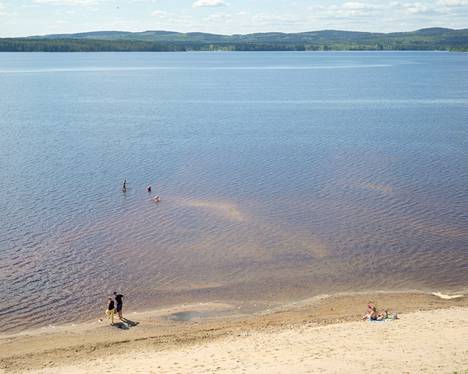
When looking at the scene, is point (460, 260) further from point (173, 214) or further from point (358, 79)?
point (358, 79)

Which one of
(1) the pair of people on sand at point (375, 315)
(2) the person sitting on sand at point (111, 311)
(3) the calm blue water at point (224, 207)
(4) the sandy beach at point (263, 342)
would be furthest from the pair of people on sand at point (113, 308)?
(1) the pair of people on sand at point (375, 315)

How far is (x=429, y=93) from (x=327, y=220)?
98.4 m

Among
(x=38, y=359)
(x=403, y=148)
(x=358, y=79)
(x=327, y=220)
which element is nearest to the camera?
(x=38, y=359)

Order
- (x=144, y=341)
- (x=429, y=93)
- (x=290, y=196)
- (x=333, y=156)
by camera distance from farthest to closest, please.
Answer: (x=429, y=93)
(x=333, y=156)
(x=290, y=196)
(x=144, y=341)

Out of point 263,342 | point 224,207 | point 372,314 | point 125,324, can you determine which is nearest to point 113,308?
point 125,324

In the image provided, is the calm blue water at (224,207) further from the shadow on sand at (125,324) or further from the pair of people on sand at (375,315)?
the pair of people on sand at (375,315)

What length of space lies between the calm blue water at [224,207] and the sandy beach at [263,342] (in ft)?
8.13

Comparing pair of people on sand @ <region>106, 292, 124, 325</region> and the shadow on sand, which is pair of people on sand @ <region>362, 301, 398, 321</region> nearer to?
the shadow on sand

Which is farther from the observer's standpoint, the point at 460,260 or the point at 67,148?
the point at 67,148

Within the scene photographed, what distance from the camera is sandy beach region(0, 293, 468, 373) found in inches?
880

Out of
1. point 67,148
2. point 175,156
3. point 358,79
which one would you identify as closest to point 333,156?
point 175,156

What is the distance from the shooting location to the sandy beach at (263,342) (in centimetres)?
2234

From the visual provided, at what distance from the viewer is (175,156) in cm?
6725

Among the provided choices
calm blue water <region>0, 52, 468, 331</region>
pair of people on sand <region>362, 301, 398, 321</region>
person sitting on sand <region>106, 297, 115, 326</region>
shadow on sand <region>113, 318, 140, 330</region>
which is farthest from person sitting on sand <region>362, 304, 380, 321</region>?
person sitting on sand <region>106, 297, 115, 326</region>
